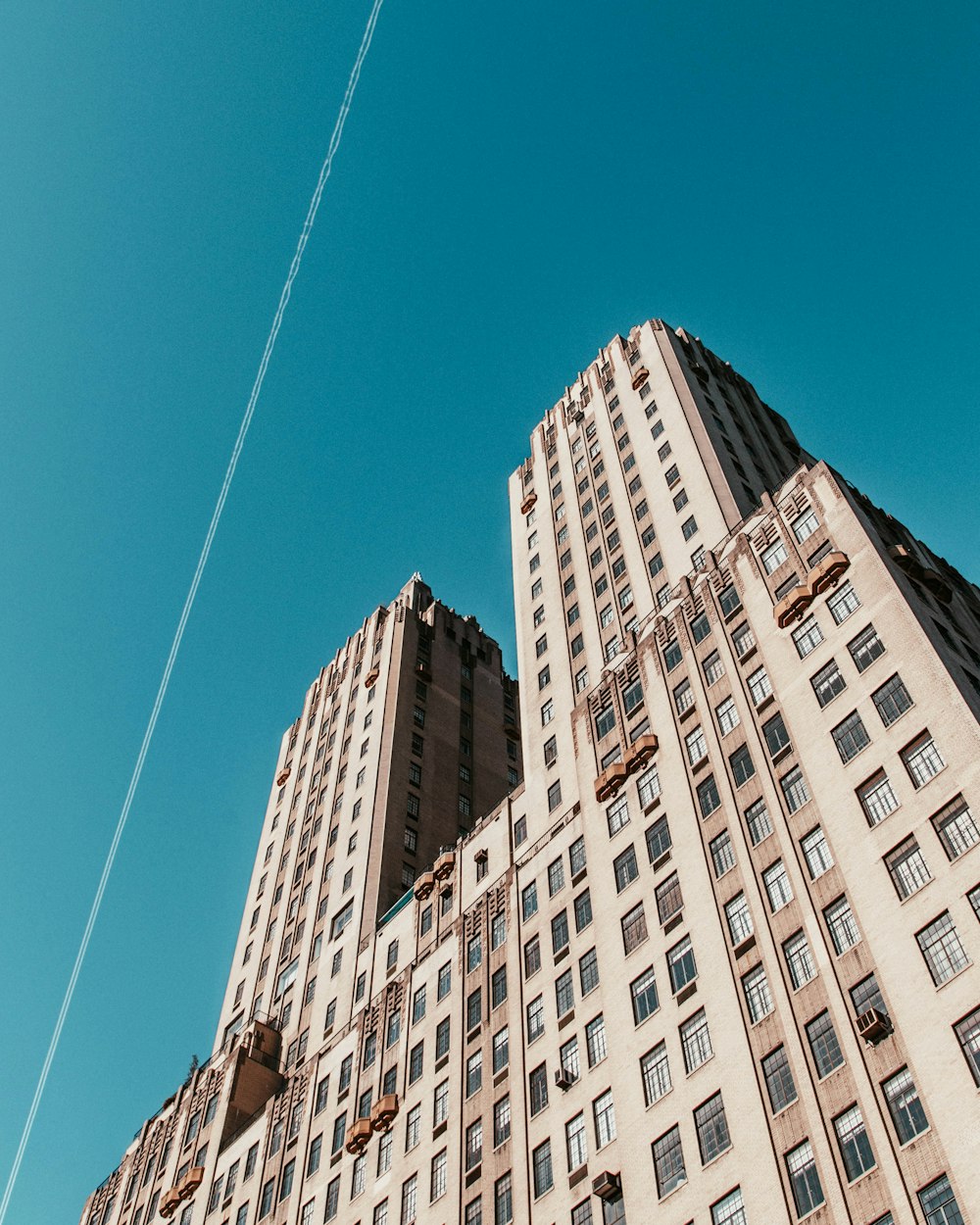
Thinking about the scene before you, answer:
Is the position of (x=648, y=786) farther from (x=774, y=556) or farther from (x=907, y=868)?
(x=907, y=868)

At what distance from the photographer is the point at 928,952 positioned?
34812mm

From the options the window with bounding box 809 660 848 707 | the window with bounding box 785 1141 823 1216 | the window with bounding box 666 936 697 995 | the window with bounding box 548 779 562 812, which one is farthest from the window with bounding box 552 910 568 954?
the window with bounding box 785 1141 823 1216

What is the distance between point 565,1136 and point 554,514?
146 ft

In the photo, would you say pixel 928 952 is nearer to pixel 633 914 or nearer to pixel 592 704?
pixel 633 914

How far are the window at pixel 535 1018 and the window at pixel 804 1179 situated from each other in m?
15.6

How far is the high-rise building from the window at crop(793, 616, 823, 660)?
4.8 inches

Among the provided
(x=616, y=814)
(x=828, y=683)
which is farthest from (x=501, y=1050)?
(x=828, y=683)

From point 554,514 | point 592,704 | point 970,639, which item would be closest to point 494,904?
point 592,704

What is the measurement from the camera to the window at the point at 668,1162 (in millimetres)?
37656

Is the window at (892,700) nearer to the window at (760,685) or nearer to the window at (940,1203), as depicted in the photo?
the window at (760,685)

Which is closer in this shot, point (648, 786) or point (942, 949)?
point (942, 949)

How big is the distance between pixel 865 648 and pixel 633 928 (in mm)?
14056

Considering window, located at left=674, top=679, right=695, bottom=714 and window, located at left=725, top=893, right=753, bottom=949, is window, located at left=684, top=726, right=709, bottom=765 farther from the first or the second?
window, located at left=725, top=893, right=753, bottom=949

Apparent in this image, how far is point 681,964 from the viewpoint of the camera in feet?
143
